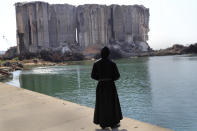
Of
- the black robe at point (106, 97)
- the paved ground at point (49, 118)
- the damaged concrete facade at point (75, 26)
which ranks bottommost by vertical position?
the paved ground at point (49, 118)

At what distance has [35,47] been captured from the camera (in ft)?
304

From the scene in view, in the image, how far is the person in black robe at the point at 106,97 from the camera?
14.8 feet

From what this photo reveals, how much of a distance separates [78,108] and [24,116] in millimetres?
1378

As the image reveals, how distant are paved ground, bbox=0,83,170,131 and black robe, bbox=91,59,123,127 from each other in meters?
0.23

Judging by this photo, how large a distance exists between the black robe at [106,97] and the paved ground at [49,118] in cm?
23

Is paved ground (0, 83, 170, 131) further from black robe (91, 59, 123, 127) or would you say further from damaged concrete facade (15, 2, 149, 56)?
damaged concrete facade (15, 2, 149, 56)

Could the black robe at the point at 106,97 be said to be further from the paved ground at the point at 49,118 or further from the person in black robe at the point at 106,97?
the paved ground at the point at 49,118

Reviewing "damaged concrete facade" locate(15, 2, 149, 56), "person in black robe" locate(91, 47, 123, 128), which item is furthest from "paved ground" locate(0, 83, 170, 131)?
"damaged concrete facade" locate(15, 2, 149, 56)

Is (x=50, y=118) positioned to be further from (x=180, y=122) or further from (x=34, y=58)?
(x=34, y=58)

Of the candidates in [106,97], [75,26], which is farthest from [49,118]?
[75,26]

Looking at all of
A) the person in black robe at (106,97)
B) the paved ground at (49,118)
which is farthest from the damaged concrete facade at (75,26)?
the person in black robe at (106,97)

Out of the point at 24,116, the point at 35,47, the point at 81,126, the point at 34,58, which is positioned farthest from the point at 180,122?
the point at 35,47

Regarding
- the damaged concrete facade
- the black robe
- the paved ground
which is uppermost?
the damaged concrete facade

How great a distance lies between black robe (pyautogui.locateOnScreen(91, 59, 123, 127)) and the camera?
450 cm
